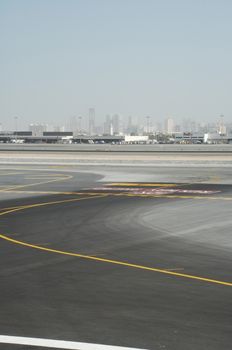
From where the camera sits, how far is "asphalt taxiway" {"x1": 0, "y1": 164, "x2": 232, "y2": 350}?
13102mm

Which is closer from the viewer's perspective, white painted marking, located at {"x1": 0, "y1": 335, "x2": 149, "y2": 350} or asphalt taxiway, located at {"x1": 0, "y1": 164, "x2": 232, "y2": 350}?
white painted marking, located at {"x1": 0, "y1": 335, "x2": 149, "y2": 350}

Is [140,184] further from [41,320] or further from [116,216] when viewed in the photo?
[41,320]

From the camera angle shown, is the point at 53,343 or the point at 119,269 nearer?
the point at 53,343

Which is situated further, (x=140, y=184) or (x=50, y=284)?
(x=140, y=184)

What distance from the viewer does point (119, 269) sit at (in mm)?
19625

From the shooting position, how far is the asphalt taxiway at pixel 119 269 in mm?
13102

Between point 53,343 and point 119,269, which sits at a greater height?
point 53,343

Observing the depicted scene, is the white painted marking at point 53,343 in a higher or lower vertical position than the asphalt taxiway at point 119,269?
higher

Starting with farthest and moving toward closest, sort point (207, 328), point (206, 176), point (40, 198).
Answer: point (206, 176)
point (40, 198)
point (207, 328)

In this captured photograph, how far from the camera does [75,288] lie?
17.0 meters

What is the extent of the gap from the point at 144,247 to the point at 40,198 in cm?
2044

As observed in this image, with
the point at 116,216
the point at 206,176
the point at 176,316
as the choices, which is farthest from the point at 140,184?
the point at 176,316

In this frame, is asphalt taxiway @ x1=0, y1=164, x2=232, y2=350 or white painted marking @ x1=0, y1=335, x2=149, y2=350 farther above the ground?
white painted marking @ x1=0, y1=335, x2=149, y2=350

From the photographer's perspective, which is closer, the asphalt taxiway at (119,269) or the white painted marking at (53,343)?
the white painted marking at (53,343)
